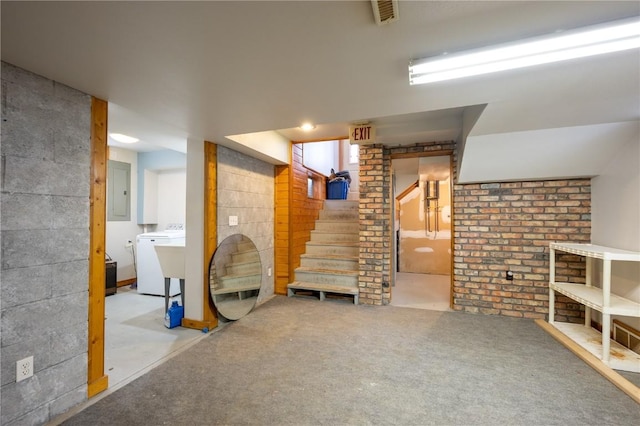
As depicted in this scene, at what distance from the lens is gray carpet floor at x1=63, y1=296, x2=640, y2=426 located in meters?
1.70

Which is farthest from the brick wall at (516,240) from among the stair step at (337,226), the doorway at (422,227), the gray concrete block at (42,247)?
the gray concrete block at (42,247)

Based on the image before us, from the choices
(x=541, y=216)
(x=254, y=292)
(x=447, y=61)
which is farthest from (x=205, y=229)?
(x=541, y=216)

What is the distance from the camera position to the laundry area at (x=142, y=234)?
3.36 metres

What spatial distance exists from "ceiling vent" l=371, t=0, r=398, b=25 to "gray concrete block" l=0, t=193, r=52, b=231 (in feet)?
6.75

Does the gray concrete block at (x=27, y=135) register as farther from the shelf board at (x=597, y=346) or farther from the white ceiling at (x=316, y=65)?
the shelf board at (x=597, y=346)

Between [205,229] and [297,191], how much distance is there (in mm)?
1907

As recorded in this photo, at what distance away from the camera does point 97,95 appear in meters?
1.90

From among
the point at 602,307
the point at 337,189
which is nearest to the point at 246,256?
the point at 337,189

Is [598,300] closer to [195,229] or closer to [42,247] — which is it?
[195,229]

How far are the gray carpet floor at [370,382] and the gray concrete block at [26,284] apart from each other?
0.79m

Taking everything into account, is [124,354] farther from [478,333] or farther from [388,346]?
[478,333]

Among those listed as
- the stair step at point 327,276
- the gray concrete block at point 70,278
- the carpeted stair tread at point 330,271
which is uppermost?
the gray concrete block at point 70,278

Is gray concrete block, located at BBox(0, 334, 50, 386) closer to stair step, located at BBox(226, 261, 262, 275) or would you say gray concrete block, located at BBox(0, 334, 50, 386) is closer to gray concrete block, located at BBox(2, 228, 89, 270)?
gray concrete block, located at BBox(2, 228, 89, 270)

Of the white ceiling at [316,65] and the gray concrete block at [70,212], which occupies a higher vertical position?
the white ceiling at [316,65]
